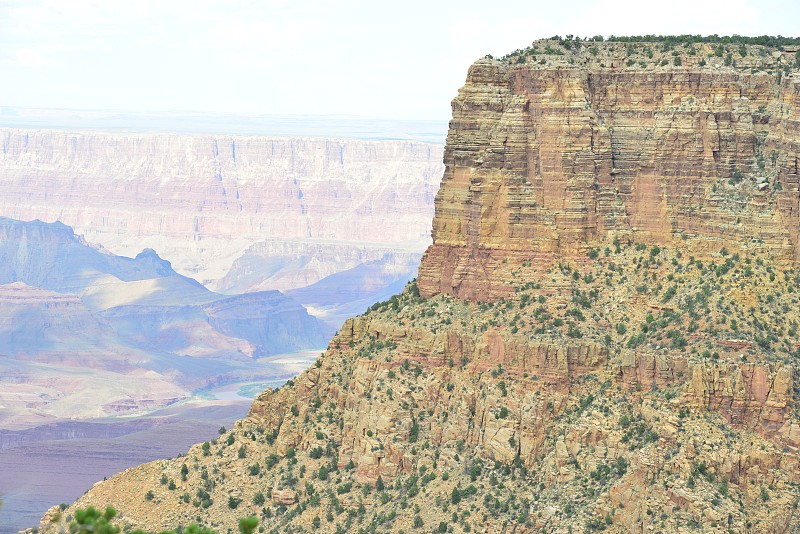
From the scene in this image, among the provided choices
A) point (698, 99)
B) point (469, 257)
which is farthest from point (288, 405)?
point (698, 99)

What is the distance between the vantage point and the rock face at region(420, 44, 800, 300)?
284 feet

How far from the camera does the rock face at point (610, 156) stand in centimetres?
8644

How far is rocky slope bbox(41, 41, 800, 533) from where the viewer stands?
260 ft

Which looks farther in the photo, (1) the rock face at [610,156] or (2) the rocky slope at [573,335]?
(1) the rock face at [610,156]

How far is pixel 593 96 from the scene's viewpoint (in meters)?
89.3

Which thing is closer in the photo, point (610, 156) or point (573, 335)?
point (573, 335)

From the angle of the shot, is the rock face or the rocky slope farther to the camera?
the rock face

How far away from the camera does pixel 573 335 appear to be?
3354 inches

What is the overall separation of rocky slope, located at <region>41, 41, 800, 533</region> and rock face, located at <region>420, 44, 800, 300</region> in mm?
101

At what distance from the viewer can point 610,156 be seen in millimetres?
88688

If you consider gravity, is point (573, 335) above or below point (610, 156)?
below

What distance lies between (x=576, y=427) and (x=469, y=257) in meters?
12.1

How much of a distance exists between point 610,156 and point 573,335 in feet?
29.3

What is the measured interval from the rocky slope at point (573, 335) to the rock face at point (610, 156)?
0.10 m
